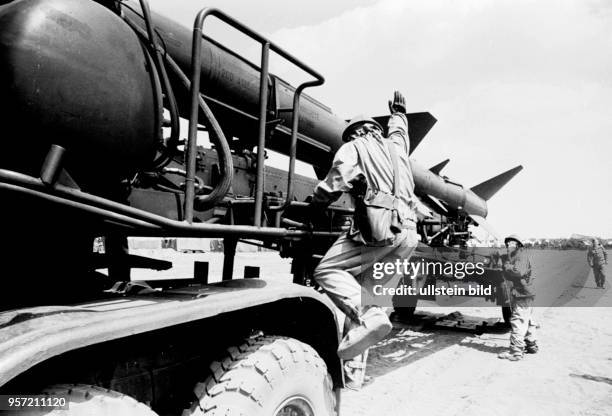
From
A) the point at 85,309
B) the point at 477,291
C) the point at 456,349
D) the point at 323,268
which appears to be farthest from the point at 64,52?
the point at 477,291

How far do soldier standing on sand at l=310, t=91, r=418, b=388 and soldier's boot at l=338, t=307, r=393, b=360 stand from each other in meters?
0.01

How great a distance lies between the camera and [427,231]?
24.8 ft

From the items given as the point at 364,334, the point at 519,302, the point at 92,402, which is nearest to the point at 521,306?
the point at 519,302

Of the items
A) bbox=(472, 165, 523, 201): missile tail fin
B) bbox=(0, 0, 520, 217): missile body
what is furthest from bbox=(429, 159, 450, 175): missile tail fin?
bbox=(0, 0, 520, 217): missile body

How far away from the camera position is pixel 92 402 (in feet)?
4.19

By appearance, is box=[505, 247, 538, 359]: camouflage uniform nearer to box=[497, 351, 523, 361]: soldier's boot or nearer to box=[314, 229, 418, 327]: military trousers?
box=[497, 351, 523, 361]: soldier's boot

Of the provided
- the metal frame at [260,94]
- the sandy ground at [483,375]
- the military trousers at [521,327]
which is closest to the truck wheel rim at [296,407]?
the metal frame at [260,94]

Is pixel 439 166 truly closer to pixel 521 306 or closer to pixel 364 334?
pixel 521 306

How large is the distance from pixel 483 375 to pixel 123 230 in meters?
4.81

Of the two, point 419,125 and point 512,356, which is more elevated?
point 419,125

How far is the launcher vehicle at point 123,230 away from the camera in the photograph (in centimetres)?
136

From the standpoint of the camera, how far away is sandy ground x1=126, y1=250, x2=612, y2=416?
426 cm

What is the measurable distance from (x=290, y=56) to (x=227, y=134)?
1.00 metres

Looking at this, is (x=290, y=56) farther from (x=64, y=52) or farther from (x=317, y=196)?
(x=64, y=52)
